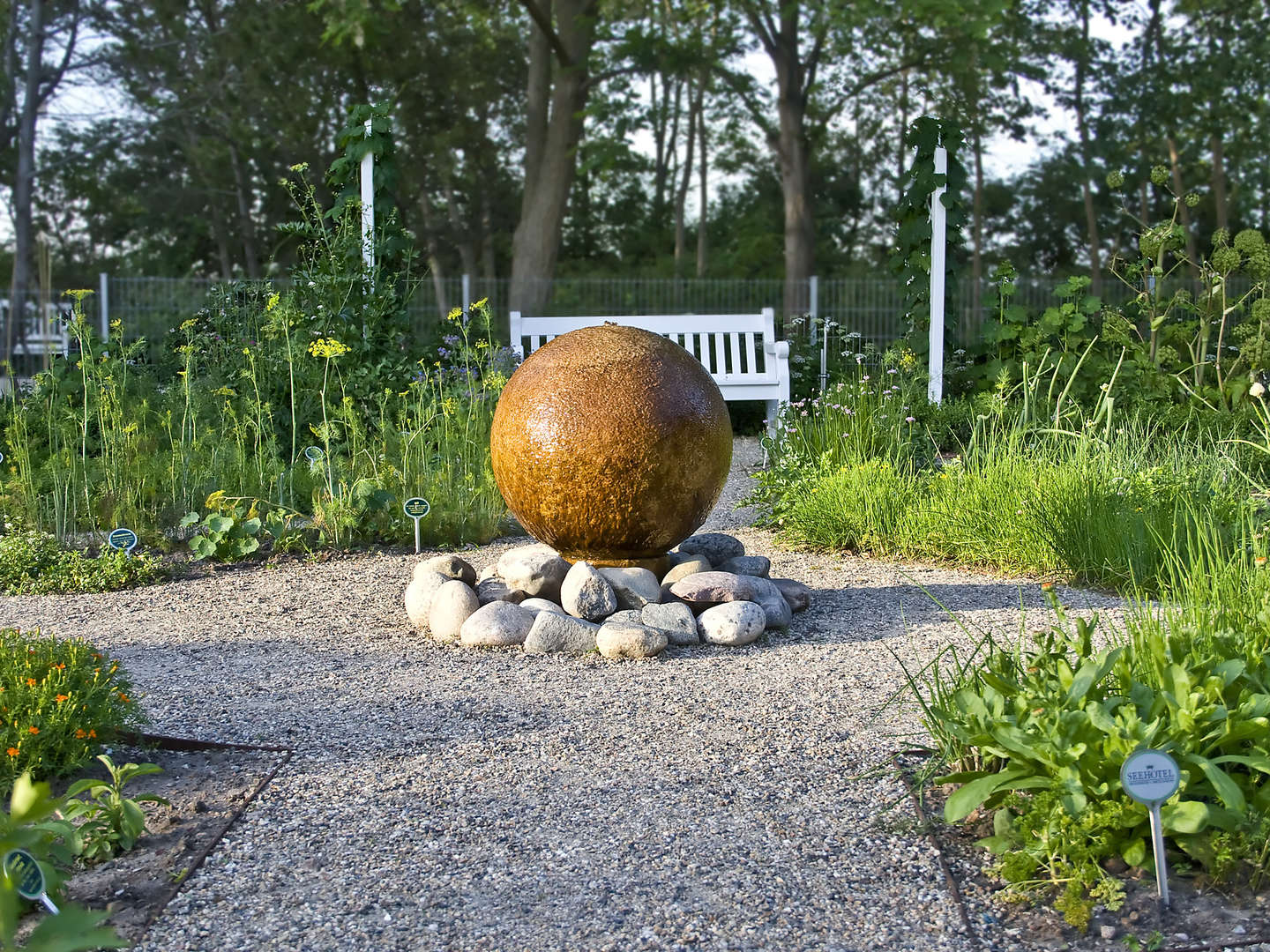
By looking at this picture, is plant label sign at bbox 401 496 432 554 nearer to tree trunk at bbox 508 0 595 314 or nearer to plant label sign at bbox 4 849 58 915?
plant label sign at bbox 4 849 58 915

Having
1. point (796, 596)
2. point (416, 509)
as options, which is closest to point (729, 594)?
point (796, 596)

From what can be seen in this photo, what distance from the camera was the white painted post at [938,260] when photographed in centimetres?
968

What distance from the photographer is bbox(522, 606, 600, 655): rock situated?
4.25 m

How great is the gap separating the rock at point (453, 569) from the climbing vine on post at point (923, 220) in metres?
5.91

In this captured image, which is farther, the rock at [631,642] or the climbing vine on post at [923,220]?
the climbing vine on post at [923,220]

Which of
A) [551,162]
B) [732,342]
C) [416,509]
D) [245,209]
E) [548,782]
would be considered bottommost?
[548,782]

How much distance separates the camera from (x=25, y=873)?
2014mm

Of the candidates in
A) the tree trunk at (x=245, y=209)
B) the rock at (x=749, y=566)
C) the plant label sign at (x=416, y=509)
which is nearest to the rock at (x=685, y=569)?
the rock at (x=749, y=566)

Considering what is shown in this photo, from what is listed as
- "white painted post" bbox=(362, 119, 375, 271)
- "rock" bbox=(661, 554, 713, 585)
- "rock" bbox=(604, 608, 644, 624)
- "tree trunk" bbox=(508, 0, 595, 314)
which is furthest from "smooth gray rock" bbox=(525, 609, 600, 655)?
"tree trunk" bbox=(508, 0, 595, 314)

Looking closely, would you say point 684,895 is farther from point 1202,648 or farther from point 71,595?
point 71,595

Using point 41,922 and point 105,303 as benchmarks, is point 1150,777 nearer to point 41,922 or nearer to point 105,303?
point 41,922

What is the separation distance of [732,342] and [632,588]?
564cm

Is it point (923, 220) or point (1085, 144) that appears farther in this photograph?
point (1085, 144)

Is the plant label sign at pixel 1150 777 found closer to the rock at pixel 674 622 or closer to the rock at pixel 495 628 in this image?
the rock at pixel 674 622
